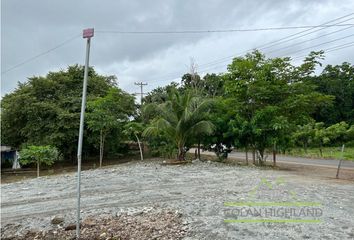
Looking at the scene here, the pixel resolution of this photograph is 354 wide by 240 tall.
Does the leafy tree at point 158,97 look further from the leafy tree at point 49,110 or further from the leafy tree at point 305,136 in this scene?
the leafy tree at point 305,136

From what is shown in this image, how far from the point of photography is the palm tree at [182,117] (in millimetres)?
14125

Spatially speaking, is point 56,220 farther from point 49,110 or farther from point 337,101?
point 337,101

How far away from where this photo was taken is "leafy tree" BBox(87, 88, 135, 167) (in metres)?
17.6

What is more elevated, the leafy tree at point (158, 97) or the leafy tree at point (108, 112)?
the leafy tree at point (158, 97)

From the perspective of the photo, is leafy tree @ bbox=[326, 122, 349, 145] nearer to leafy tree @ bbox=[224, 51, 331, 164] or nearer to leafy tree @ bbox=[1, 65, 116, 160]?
leafy tree @ bbox=[224, 51, 331, 164]

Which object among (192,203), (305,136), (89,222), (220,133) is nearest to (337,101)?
(305,136)

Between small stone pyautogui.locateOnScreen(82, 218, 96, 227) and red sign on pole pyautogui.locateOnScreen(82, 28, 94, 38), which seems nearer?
red sign on pole pyautogui.locateOnScreen(82, 28, 94, 38)

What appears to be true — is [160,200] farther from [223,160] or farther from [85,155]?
[85,155]

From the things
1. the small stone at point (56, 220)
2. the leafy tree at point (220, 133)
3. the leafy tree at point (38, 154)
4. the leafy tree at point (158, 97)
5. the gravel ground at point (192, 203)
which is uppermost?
the leafy tree at point (158, 97)

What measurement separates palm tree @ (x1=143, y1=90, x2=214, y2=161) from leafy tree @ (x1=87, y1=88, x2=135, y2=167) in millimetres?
3993

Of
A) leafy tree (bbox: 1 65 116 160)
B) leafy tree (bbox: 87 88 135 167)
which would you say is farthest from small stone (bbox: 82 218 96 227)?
leafy tree (bbox: 1 65 116 160)

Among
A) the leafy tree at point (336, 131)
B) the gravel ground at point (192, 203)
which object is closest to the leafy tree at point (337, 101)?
the leafy tree at point (336, 131)

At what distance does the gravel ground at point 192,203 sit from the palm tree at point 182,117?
4.19 meters

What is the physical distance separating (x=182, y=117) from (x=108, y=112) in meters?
5.77
